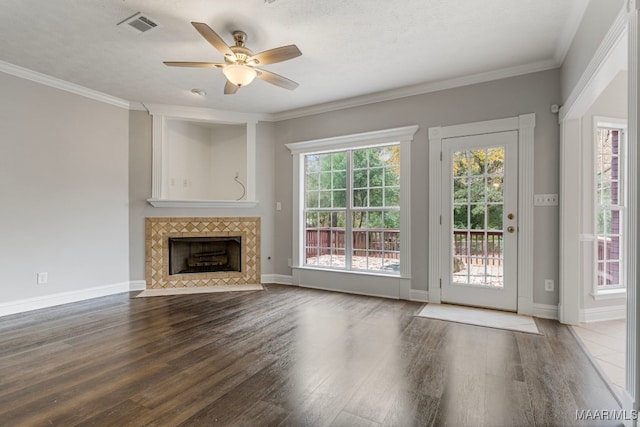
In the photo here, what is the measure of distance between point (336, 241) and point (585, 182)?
2966 millimetres

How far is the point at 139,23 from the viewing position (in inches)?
104

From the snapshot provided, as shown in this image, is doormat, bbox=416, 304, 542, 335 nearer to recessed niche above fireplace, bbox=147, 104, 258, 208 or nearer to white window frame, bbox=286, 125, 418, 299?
white window frame, bbox=286, 125, 418, 299

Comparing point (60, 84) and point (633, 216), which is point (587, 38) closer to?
point (633, 216)

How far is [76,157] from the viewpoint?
4.00 metres

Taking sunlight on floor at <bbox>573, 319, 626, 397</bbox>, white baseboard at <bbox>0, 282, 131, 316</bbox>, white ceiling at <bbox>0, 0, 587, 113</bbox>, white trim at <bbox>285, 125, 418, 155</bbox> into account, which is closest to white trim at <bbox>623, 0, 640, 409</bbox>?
sunlight on floor at <bbox>573, 319, 626, 397</bbox>

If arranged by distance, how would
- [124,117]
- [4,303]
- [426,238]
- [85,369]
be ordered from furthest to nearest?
[124,117], [426,238], [4,303], [85,369]

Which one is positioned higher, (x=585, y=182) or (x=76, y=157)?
(x=76, y=157)

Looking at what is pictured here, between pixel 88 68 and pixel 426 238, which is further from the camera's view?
pixel 426 238

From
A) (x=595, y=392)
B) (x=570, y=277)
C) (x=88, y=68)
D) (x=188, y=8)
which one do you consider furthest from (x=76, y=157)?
(x=570, y=277)

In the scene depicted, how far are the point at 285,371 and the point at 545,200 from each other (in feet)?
10.2

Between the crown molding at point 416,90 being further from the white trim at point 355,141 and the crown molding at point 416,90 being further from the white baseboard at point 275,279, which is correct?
the white baseboard at point 275,279

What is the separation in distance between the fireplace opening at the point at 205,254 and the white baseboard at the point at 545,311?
3.94m

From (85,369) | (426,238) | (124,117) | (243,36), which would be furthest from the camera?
(124,117)

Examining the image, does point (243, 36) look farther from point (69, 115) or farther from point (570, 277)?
point (570, 277)
